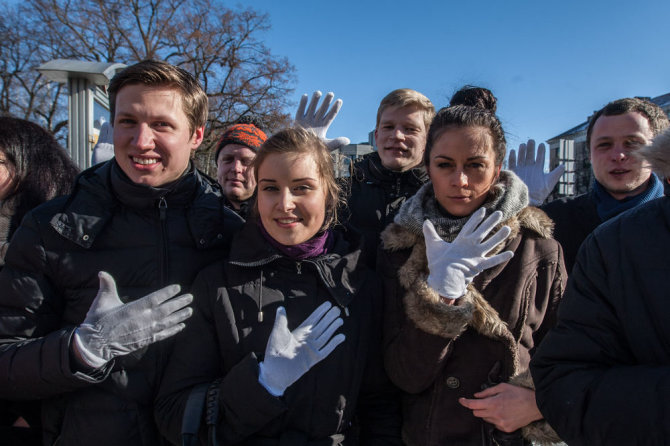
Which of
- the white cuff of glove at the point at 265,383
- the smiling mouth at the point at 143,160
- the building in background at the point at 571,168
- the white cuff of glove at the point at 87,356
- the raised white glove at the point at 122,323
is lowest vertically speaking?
the white cuff of glove at the point at 265,383

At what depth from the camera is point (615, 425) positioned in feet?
3.58

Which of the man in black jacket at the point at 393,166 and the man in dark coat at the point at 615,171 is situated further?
the man in black jacket at the point at 393,166

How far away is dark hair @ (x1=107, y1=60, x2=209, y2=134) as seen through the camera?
168cm

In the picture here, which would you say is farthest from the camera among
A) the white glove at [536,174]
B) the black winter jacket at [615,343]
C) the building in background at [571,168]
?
the building in background at [571,168]

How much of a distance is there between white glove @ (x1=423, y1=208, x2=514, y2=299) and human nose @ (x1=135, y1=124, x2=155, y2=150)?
3.84 ft

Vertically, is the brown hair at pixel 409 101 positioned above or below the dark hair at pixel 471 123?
above

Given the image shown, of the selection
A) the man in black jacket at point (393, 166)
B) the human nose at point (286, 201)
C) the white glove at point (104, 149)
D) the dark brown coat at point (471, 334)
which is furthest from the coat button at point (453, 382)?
the white glove at point (104, 149)

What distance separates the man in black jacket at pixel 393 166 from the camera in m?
2.54

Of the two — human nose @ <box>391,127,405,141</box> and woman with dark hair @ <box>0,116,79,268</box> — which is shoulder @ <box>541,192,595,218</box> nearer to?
human nose @ <box>391,127,405,141</box>


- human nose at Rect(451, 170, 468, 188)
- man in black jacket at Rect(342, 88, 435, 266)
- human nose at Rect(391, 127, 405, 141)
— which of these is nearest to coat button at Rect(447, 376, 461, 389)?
human nose at Rect(451, 170, 468, 188)

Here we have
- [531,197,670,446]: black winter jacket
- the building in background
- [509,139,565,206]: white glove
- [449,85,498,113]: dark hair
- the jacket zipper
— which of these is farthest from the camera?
the building in background

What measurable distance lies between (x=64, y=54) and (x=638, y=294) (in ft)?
67.0

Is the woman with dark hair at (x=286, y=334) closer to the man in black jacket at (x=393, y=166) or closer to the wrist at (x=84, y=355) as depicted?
the wrist at (x=84, y=355)

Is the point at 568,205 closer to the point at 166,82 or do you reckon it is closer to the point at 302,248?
the point at 302,248
